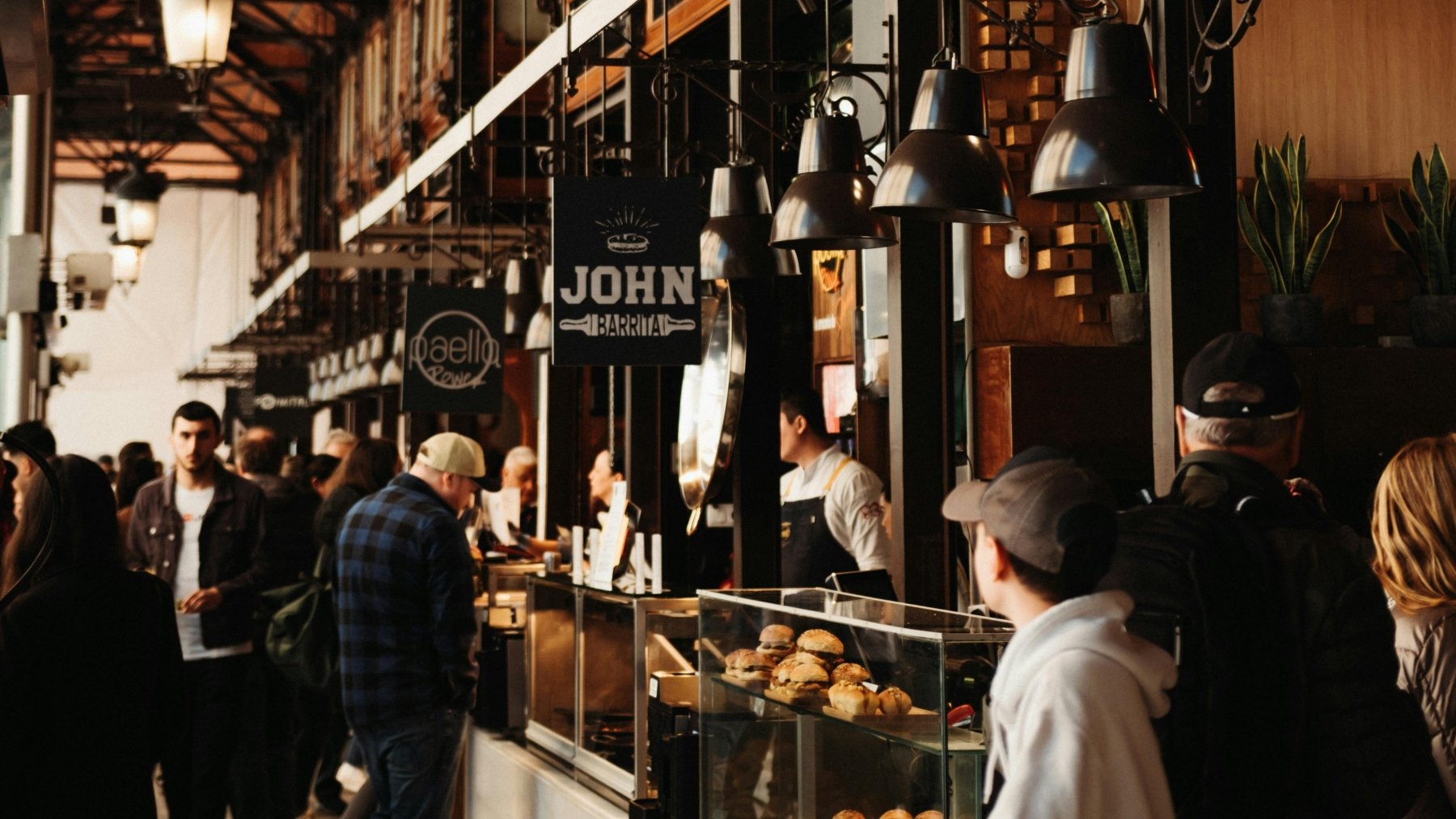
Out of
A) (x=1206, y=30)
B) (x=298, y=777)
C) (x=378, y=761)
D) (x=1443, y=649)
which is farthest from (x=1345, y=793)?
(x=298, y=777)

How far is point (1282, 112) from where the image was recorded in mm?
6266

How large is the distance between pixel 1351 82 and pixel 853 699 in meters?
4.09

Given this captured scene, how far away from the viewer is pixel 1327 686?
2559mm

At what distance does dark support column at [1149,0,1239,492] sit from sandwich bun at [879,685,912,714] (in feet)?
2.44

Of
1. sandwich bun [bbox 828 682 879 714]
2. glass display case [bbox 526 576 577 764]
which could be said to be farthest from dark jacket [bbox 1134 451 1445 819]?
glass display case [bbox 526 576 577 764]

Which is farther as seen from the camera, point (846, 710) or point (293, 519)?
point (293, 519)

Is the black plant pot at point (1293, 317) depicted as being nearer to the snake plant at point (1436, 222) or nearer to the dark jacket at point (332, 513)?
the snake plant at point (1436, 222)

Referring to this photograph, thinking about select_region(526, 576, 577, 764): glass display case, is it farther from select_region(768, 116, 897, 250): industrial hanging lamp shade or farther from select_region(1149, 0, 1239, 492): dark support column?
select_region(1149, 0, 1239, 492): dark support column

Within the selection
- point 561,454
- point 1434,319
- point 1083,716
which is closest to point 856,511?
point 1434,319

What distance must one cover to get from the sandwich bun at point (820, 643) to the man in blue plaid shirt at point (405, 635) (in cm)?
239

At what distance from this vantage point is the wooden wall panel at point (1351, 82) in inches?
247

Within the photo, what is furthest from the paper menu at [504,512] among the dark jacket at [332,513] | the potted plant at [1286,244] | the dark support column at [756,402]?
the potted plant at [1286,244]

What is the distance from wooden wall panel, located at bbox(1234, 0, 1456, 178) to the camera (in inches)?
247

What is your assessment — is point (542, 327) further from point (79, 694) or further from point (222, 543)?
point (79, 694)
